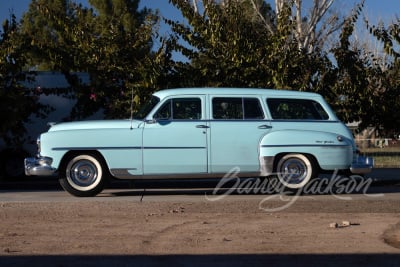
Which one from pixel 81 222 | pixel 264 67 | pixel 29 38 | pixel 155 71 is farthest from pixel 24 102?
pixel 81 222

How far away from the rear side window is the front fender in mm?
359

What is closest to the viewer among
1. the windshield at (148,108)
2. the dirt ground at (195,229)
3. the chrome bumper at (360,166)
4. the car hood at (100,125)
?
the dirt ground at (195,229)

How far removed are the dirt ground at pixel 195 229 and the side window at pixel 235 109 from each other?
152cm

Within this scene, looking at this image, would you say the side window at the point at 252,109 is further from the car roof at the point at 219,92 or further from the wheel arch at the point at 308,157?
the wheel arch at the point at 308,157

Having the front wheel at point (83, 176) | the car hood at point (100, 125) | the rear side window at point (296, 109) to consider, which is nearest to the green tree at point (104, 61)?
the car hood at point (100, 125)

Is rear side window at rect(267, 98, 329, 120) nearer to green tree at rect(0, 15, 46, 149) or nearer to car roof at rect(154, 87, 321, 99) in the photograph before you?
car roof at rect(154, 87, 321, 99)

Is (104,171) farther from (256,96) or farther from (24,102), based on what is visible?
(24,102)

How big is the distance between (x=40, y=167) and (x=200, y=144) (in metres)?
2.73

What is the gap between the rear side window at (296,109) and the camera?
12.5 m

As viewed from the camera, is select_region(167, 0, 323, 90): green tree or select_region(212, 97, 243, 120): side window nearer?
select_region(212, 97, 243, 120): side window

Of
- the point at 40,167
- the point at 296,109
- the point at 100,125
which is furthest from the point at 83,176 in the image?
the point at 296,109

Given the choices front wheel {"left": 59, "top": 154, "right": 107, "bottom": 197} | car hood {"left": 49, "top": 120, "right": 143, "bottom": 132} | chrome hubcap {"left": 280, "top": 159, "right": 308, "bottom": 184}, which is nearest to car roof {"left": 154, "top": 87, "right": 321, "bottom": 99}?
car hood {"left": 49, "top": 120, "right": 143, "bottom": 132}

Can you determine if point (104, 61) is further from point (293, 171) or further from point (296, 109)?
point (293, 171)

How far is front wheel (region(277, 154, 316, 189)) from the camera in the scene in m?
12.4
